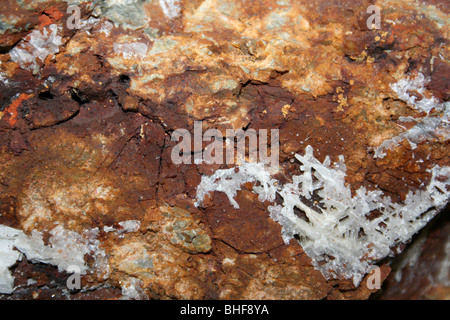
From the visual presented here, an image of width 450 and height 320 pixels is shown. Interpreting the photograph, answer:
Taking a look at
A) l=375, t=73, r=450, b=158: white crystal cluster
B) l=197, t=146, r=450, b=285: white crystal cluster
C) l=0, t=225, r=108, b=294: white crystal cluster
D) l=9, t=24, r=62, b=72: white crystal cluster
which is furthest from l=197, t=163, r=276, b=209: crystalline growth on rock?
l=9, t=24, r=62, b=72: white crystal cluster

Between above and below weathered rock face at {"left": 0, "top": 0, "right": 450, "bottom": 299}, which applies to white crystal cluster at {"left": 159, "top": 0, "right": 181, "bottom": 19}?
above

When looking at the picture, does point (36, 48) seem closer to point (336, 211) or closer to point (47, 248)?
point (47, 248)

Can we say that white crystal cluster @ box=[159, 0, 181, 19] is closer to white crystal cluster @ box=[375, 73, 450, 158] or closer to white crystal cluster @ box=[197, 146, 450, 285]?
white crystal cluster @ box=[197, 146, 450, 285]

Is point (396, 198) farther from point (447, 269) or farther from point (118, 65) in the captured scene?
point (118, 65)

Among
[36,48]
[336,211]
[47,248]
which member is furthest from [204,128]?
[47,248]

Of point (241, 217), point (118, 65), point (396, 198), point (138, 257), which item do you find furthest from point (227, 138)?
point (396, 198)

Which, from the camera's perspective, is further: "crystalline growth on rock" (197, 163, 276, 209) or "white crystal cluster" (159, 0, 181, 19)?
"crystalline growth on rock" (197, 163, 276, 209)
